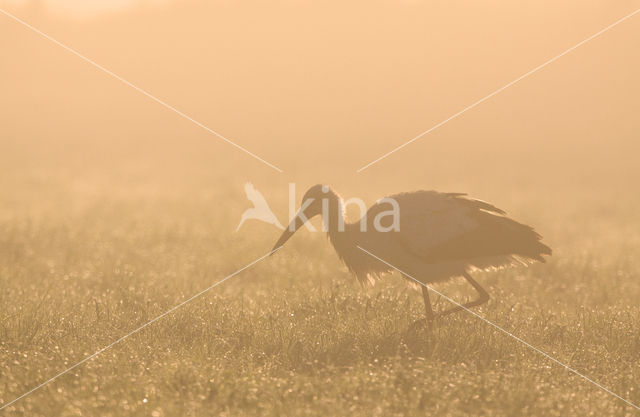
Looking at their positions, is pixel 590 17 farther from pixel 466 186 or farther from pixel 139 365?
pixel 139 365

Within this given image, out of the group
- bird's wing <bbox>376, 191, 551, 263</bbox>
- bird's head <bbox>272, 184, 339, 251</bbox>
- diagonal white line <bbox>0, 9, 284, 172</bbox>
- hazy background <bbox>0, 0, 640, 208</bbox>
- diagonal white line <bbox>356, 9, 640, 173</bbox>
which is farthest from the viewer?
diagonal white line <bbox>356, 9, 640, 173</bbox>

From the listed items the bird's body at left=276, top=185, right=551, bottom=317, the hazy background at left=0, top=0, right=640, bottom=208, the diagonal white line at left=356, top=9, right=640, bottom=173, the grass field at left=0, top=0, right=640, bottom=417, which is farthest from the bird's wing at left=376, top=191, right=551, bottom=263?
the diagonal white line at left=356, top=9, right=640, bottom=173

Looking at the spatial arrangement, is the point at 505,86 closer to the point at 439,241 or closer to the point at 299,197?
the point at 299,197

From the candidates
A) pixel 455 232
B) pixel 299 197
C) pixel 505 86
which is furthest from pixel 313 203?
pixel 505 86

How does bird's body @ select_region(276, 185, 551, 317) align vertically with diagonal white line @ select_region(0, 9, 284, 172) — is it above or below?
above

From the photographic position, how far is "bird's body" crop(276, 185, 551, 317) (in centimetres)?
684

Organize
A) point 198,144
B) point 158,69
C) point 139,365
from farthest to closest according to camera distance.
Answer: point 158,69 → point 198,144 → point 139,365

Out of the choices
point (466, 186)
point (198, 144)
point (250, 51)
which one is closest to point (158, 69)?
point (250, 51)

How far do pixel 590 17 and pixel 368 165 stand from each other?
47.7 feet

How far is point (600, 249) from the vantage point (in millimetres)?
10820

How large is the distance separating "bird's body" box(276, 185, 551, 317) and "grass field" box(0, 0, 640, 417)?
40 centimetres

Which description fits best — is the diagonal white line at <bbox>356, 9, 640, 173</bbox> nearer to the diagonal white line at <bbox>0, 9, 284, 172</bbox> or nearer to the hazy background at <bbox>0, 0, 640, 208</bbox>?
the hazy background at <bbox>0, 0, 640, 208</bbox>

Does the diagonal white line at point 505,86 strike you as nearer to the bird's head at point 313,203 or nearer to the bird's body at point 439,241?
the bird's head at point 313,203

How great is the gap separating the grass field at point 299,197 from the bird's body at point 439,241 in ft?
1.31
